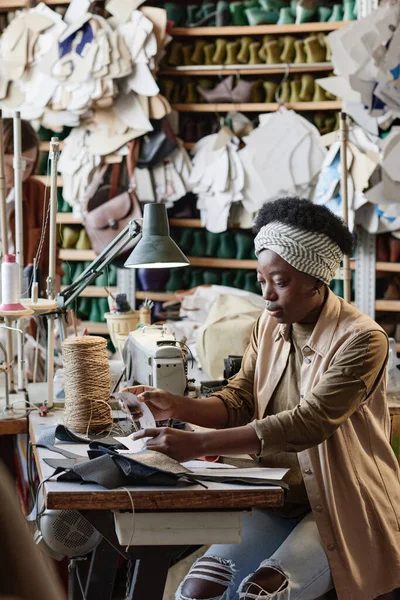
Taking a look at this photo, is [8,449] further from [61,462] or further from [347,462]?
[347,462]

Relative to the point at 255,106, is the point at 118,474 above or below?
below

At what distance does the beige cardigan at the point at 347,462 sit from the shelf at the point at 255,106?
333 cm

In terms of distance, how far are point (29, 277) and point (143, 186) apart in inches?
102

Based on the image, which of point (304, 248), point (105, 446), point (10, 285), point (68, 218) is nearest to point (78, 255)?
point (68, 218)

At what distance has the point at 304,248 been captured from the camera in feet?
7.32

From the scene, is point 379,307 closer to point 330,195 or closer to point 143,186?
point 330,195

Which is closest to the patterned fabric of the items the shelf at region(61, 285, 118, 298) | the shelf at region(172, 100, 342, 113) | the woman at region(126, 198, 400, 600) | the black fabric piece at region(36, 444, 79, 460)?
the woman at region(126, 198, 400, 600)

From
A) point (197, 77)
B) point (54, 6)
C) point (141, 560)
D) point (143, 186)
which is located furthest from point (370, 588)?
point (54, 6)

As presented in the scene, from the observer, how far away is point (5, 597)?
13.5 inches

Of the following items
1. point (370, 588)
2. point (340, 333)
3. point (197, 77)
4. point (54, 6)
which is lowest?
point (370, 588)

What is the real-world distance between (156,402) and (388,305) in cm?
324

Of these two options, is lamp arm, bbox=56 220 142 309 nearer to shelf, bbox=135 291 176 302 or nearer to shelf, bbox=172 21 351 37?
shelf, bbox=135 291 176 302

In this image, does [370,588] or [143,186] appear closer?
[370,588]

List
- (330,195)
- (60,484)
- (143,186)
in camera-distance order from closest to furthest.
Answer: (60,484) → (330,195) → (143,186)
